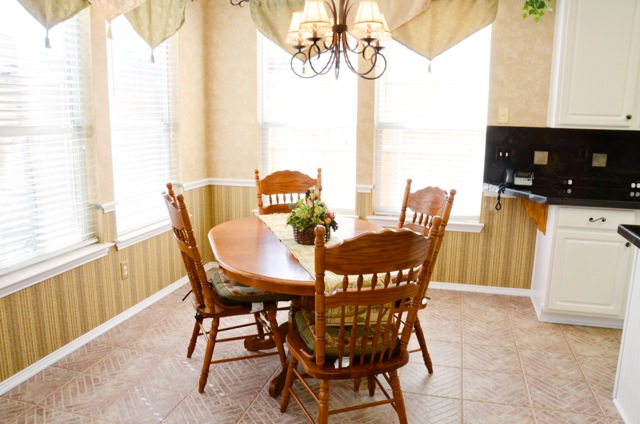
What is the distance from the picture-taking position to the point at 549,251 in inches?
145

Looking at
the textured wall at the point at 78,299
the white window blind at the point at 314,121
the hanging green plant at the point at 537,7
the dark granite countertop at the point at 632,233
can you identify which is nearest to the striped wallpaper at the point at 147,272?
the textured wall at the point at 78,299

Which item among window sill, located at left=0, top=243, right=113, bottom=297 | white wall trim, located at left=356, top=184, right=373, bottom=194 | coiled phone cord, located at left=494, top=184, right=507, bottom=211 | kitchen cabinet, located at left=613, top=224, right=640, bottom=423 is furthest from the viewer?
white wall trim, located at left=356, top=184, right=373, bottom=194

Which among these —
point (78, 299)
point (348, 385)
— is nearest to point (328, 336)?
point (348, 385)

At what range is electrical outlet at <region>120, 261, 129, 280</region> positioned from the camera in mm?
3613

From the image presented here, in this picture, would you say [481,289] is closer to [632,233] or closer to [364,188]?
[364,188]

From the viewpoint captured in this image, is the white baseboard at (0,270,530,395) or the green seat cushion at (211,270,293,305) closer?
the green seat cushion at (211,270,293,305)

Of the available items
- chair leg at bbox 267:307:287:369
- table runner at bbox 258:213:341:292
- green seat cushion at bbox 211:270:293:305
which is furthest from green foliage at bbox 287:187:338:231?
chair leg at bbox 267:307:287:369

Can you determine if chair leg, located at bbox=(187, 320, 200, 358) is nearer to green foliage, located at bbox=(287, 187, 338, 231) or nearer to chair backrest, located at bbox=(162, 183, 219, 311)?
chair backrest, located at bbox=(162, 183, 219, 311)

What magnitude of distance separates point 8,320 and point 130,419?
846 mm

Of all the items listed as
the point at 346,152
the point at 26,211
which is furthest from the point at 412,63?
the point at 26,211

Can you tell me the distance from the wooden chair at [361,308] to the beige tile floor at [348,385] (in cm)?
53

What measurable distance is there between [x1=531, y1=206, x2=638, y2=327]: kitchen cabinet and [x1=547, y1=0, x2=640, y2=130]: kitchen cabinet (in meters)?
0.66

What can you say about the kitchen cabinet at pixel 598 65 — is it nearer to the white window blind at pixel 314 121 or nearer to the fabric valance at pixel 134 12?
the white window blind at pixel 314 121

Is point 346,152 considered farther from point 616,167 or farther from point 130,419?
point 130,419
